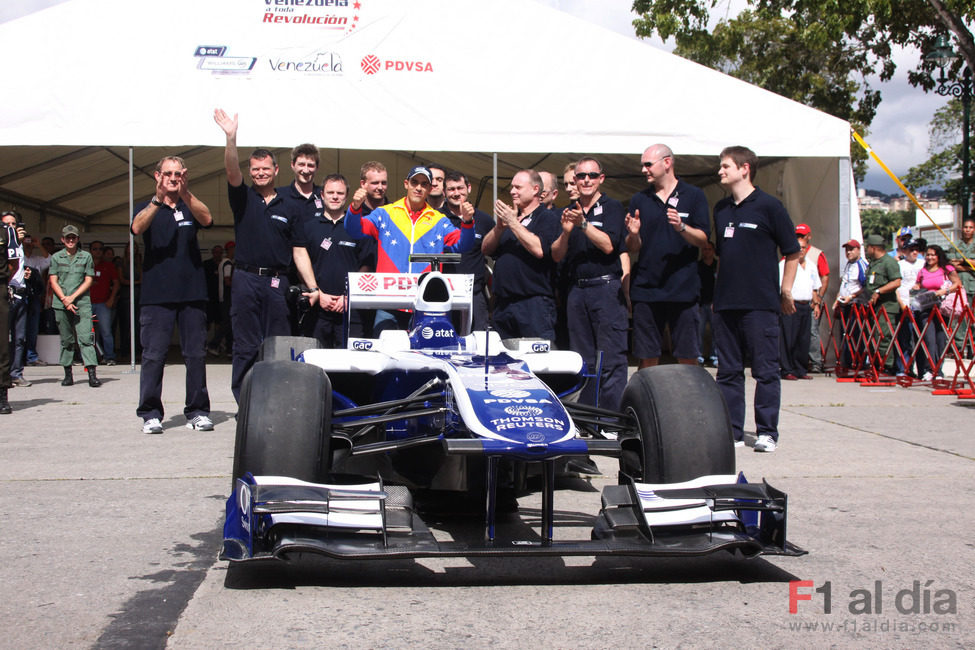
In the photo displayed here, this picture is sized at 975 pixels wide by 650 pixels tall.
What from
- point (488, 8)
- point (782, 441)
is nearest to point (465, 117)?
point (488, 8)

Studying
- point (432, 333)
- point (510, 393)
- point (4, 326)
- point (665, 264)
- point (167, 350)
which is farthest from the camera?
point (4, 326)

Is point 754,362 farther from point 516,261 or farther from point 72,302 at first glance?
point 72,302

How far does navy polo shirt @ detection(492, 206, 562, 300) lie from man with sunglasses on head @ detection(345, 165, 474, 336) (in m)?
0.44

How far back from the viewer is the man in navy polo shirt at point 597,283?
22.9ft

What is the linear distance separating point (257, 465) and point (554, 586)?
1226 mm

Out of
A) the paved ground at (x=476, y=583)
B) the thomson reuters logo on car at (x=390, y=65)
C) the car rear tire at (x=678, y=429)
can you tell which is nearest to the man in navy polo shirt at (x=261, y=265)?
the paved ground at (x=476, y=583)

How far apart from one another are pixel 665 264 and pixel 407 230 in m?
1.82

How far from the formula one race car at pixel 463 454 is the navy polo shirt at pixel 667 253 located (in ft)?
6.60

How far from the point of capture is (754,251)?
709 cm

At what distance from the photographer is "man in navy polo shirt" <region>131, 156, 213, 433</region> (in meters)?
7.71

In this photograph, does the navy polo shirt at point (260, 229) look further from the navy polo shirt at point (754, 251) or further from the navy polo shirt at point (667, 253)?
the navy polo shirt at point (754, 251)

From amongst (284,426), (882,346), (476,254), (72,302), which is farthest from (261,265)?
(882,346)

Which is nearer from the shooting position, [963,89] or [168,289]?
[168,289]

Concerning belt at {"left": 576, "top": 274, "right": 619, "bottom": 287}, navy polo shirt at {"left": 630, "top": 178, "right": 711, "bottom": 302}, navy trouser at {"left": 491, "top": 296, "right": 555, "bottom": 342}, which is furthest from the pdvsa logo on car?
navy polo shirt at {"left": 630, "top": 178, "right": 711, "bottom": 302}
